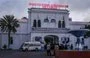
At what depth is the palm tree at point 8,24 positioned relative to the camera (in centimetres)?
8738

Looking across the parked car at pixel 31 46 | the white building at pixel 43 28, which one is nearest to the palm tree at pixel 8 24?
the white building at pixel 43 28

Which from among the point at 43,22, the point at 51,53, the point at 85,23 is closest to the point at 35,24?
the point at 43,22

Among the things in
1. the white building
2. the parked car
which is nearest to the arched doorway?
the white building

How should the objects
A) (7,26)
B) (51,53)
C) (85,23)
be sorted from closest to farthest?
(51,53) → (7,26) → (85,23)

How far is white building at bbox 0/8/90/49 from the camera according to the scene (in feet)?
297

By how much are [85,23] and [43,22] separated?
521 inches

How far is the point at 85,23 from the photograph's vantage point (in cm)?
9725

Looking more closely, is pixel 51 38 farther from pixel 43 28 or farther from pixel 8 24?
pixel 8 24

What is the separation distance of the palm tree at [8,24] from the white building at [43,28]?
333 cm

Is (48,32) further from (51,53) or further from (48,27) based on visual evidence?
(51,53)

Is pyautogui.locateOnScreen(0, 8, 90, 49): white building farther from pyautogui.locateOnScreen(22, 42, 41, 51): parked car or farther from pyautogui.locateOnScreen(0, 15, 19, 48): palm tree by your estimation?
pyautogui.locateOnScreen(22, 42, 41, 51): parked car

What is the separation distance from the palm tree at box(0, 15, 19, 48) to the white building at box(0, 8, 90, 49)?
131 inches

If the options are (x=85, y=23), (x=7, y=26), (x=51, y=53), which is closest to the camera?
A: (x=51, y=53)

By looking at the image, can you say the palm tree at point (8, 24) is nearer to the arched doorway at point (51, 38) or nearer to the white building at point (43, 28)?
the white building at point (43, 28)
